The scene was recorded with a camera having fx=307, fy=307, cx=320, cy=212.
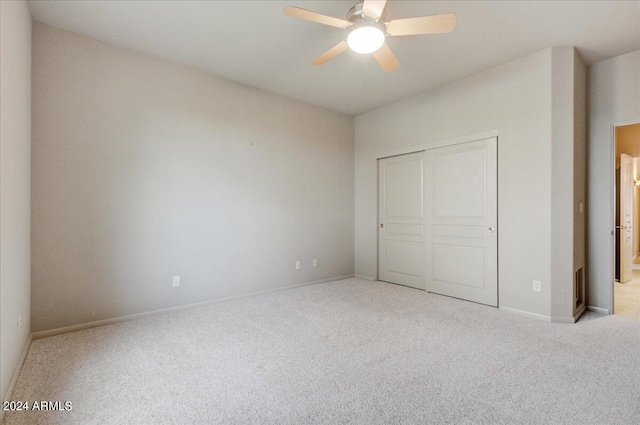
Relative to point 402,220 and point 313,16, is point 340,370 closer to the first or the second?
point 313,16

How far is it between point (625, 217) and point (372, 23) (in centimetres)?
525

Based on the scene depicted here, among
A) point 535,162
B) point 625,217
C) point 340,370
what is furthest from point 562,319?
point 625,217

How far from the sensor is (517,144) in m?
3.37

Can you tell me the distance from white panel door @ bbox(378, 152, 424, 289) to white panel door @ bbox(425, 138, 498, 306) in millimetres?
154

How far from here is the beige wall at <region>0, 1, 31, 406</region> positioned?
69.0 inches

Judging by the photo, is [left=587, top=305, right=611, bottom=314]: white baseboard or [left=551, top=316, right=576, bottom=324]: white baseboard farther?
[left=587, top=305, right=611, bottom=314]: white baseboard

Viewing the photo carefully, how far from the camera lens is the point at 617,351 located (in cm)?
240

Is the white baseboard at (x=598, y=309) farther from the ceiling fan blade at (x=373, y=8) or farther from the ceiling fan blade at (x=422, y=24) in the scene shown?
the ceiling fan blade at (x=373, y=8)

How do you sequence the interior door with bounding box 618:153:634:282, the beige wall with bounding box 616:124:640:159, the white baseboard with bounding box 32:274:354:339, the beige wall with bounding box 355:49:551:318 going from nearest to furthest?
1. the white baseboard with bounding box 32:274:354:339
2. the beige wall with bounding box 355:49:551:318
3. the beige wall with bounding box 616:124:640:159
4. the interior door with bounding box 618:153:634:282

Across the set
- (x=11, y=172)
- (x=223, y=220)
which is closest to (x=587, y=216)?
(x=223, y=220)

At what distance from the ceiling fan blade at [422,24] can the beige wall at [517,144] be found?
1757 millimetres

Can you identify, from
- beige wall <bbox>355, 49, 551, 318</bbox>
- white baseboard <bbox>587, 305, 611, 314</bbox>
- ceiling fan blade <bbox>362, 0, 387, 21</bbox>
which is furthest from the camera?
white baseboard <bbox>587, 305, 611, 314</bbox>

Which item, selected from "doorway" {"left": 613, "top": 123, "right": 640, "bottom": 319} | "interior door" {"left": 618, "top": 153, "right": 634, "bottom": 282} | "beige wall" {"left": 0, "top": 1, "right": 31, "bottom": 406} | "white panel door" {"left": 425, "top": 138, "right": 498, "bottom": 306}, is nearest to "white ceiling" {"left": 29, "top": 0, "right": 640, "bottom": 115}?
"beige wall" {"left": 0, "top": 1, "right": 31, "bottom": 406}

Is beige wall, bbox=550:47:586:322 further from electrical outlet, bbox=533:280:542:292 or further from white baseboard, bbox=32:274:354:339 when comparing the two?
white baseboard, bbox=32:274:354:339
